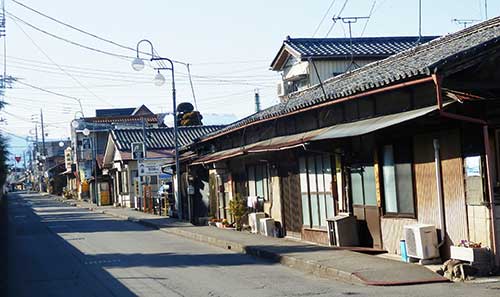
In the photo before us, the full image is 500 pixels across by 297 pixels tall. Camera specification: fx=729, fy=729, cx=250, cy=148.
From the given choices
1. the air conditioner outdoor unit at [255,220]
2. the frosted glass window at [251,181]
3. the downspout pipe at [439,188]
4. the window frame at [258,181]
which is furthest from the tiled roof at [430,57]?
the frosted glass window at [251,181]

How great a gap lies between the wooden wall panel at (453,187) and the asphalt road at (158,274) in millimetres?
1821

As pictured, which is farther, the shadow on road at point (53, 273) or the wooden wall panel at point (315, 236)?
the wooden wall panel at point (315, 236)

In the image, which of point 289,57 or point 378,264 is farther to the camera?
point 289,57

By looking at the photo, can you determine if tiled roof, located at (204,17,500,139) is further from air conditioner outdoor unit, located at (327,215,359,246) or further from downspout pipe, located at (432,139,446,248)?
air conditioner outdoor unit, located at (327,215,359,246)

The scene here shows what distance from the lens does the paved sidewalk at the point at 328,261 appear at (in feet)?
44.3

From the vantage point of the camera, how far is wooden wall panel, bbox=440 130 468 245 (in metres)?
13.9

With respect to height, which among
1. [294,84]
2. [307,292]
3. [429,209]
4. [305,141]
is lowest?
[307,292]

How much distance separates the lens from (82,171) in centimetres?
8381

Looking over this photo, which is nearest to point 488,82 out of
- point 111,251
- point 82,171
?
point 111,251

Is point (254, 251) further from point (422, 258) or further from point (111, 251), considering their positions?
point (422, 258)

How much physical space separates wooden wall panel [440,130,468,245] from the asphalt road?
1.82 metres

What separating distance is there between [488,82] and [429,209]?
9.94ft

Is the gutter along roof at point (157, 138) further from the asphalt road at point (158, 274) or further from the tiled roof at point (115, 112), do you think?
the tiled roof at point (115, 112)

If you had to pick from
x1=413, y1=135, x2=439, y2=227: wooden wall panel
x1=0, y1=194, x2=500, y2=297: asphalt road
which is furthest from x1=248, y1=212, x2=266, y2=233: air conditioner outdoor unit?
x1=413, y1=135, x2=439, y2=227: wooden wall panel
